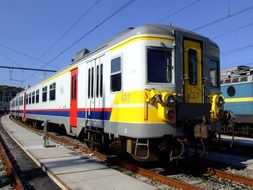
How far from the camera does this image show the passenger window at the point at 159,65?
9.42 meters

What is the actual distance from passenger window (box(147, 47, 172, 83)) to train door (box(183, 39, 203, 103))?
511 mm

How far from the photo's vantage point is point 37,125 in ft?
96.9

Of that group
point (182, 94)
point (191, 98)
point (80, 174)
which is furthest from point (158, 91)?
point (80, 174)

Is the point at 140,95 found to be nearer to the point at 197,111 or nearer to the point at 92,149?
the point at 197,111

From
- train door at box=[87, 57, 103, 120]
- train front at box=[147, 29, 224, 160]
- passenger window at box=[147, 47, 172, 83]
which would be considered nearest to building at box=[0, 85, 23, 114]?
train door at box=[87, 57, 103, 120]

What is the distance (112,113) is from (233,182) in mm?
3527

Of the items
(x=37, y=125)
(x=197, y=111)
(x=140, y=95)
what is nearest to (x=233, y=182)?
(x=197, y=111)

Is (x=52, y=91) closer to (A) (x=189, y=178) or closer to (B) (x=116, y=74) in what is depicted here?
(B) (x=116, y=74)

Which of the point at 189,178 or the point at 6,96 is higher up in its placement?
the point at 6,96

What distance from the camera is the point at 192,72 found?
1010 cm

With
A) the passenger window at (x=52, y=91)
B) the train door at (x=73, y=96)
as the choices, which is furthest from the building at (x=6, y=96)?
the train door at (x=73, y=96)

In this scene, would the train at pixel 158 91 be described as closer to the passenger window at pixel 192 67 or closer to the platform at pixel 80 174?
the passenger window at pixel 192 67

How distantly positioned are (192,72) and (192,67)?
13 cm

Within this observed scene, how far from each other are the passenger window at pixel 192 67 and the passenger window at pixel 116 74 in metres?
1.78
